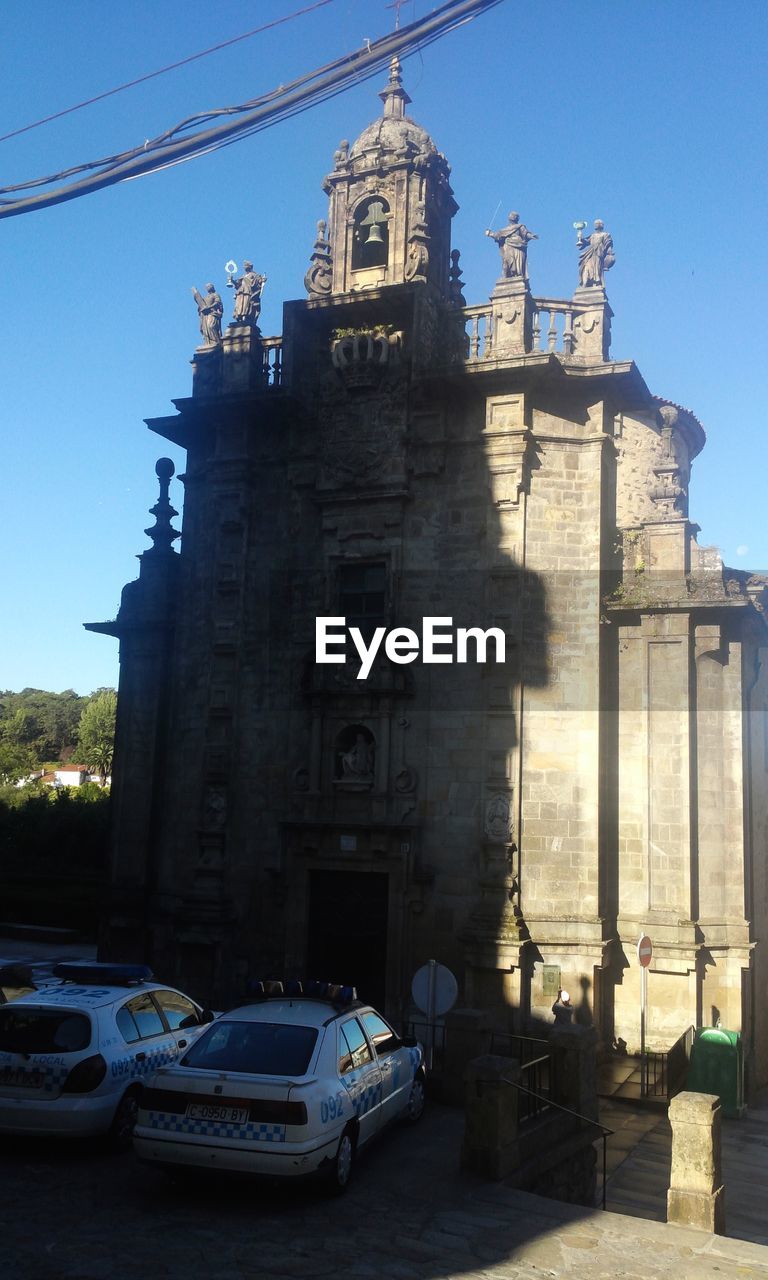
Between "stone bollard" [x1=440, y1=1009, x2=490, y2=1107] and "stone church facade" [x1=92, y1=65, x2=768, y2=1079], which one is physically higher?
"stone church facade" [x1=92, y1=65, x2=768, y2=1079]

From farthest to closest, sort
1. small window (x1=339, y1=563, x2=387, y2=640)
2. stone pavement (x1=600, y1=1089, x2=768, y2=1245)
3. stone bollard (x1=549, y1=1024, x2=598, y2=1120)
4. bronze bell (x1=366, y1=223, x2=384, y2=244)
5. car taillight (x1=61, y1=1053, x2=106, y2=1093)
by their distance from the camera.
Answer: bronze bell (x1=366, y1=223, x2=384, y2=244)
small window (x1=339, y1=563, x2=387, y2=640)
stone bollard (x1=549, y1=1024, x2=598, y2=1120)
stone pavement (x1=600, y1=1089, x2=768, y2=1245)
car taillight (x1=61, y1=1053, x2=106, y2=1093)

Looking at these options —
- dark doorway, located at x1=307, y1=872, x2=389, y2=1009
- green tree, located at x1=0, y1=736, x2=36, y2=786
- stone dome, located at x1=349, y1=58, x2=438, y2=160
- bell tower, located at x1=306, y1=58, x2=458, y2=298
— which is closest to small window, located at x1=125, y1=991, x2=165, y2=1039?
dark doorway, located at x1=307, y1=872, x2=389, y2=1009

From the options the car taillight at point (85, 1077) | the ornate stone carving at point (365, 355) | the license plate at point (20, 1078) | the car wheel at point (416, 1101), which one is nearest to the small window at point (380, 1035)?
the car wheel at point (416, 1101)

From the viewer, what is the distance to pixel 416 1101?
442 inches

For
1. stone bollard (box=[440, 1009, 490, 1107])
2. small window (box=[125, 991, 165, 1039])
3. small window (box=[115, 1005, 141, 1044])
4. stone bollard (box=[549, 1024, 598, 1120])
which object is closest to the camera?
small window (box=[115, 1005, 141, 1044])

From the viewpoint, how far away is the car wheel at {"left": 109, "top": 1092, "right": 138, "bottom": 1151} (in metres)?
9.70

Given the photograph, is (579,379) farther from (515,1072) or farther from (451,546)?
(515,1072)

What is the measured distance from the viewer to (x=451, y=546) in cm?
1892

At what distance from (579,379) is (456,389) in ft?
7.05

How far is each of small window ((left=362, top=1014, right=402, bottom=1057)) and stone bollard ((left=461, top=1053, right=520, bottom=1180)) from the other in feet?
3.34

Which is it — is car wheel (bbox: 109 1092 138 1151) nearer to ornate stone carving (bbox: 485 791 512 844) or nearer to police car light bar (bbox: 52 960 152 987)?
police car light bar (bbox: 52 960 152 987)

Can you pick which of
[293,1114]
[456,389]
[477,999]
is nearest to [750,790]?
[477,999]

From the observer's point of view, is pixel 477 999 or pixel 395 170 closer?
pixel 477 999

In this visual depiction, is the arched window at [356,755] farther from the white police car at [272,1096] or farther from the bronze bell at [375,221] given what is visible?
the bronze bell at [375,221]
